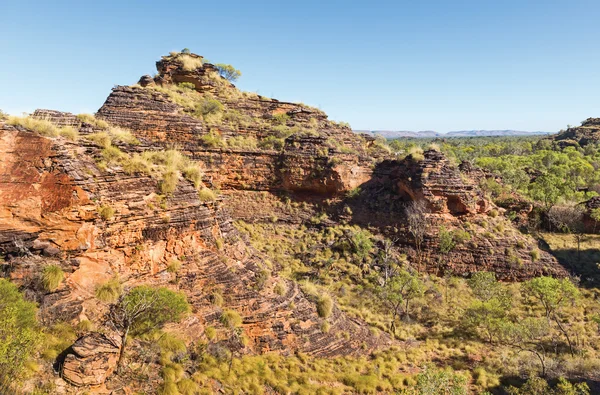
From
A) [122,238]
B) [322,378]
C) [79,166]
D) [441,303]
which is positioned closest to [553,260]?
[441,303]

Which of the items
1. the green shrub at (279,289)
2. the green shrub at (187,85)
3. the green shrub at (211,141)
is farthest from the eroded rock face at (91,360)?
the green shrub at (187,85)

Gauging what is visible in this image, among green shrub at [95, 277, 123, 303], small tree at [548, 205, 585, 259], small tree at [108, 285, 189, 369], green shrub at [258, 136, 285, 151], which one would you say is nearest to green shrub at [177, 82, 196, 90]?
green shrub at [258, 136, 285, 151]

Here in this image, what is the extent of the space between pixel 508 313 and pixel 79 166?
25619 millimetres

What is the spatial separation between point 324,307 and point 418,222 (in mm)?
14938

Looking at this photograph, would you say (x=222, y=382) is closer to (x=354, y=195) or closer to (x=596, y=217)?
(x=354, y=195)

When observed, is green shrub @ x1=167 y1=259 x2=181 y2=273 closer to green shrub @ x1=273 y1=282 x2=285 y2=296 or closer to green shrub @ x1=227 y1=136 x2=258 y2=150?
green shrub @ x1=273 y1=282 x2=285 y2=296

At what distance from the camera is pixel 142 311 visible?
10328 mm

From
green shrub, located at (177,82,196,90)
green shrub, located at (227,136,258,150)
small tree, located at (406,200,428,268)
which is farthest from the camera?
green shrub, located at (177,82,196,90)

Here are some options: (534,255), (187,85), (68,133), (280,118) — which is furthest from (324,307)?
(187,85)

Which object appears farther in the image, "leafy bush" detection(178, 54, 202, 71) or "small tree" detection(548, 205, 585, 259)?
"leafy bush" detection(178, 54, 202, 71)

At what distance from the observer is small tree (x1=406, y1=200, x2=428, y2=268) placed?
27.1m

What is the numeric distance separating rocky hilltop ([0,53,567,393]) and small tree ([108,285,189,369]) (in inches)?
19.7

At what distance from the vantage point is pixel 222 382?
11094mm

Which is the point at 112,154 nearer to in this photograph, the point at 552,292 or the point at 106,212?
the point at 106,212
